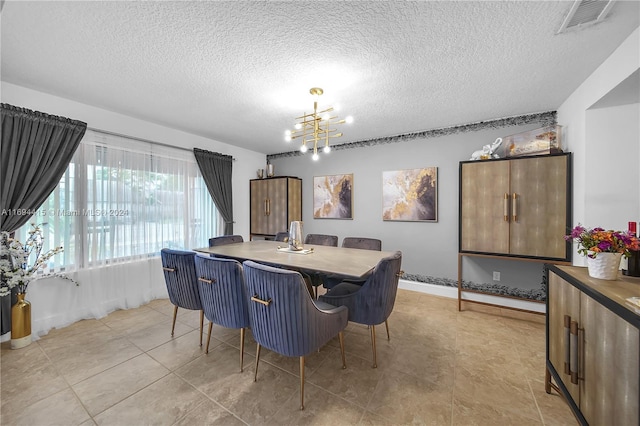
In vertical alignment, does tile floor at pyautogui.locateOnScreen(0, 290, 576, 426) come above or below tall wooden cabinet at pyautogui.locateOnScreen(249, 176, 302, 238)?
below

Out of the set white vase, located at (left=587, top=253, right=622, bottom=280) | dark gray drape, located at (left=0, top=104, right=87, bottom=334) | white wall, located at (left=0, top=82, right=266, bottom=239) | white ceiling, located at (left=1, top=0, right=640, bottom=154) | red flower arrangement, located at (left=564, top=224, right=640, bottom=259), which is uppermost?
white ceiling, located at (left=1, top=0, right=640, bottom=154)

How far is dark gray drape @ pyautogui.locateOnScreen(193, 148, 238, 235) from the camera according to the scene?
13.3 ft

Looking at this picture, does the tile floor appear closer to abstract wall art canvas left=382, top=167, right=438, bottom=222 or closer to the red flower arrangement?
the red flower arrangement

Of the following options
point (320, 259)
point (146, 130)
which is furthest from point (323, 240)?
point (146, 130)

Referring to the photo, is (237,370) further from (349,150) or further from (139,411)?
(349,150)

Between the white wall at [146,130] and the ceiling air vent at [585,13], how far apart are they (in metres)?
4.40

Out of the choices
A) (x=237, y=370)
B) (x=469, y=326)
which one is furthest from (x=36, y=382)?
(x=469, y=326)

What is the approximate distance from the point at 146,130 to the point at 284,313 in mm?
3424

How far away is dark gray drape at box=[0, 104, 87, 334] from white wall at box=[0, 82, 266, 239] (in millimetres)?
183

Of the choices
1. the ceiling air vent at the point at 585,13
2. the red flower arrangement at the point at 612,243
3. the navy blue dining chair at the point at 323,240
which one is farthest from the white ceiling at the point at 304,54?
the navy blue dining chair at the point at 323,240

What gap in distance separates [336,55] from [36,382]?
11.0ft

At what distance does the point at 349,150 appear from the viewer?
4.43 metres

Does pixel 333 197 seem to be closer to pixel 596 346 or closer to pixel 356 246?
pixel 356 246

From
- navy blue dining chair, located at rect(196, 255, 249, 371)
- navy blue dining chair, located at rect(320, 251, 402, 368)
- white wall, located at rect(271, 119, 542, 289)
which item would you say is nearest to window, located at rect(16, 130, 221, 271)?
navy blue dining chair, located at rect(196, 255, 249, 371)
